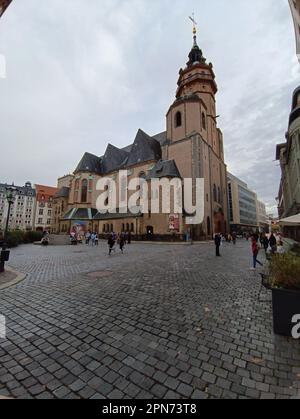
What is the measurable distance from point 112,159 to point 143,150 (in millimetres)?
11636

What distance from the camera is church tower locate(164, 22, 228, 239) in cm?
3219

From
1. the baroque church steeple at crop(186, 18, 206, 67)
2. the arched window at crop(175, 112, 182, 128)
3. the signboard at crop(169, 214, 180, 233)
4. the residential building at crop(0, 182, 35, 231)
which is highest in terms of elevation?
the baroque church steeple at crop(186, 18, 206, 67)

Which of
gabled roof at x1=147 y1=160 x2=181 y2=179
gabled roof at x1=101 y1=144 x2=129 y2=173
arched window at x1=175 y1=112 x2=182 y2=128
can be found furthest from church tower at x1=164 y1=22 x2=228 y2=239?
gabled roof at x1=101 y1=144 x2=129 y2=173

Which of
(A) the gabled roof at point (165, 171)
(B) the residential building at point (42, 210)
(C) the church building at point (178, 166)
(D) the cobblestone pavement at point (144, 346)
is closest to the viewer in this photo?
(D) the cobblestone pavement at point (144, 346)

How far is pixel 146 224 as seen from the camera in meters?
32.2

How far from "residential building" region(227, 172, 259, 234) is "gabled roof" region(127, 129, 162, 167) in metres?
36.5

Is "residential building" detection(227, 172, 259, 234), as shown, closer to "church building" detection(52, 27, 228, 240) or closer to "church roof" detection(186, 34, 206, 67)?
"church building" detection(52, 27, 228, 240)

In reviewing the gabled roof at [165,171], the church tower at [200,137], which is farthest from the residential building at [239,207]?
the gabled roof at [165,171]

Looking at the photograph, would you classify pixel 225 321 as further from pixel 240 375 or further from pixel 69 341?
pixel 69 341

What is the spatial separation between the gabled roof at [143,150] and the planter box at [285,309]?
3600 centimetres

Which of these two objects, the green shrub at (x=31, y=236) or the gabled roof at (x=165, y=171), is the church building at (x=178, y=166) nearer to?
the gabled roof at (x=165, y=171)

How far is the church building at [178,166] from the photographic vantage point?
3153cm

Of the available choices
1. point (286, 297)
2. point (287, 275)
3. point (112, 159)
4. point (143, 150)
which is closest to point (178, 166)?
point (143, 150)
